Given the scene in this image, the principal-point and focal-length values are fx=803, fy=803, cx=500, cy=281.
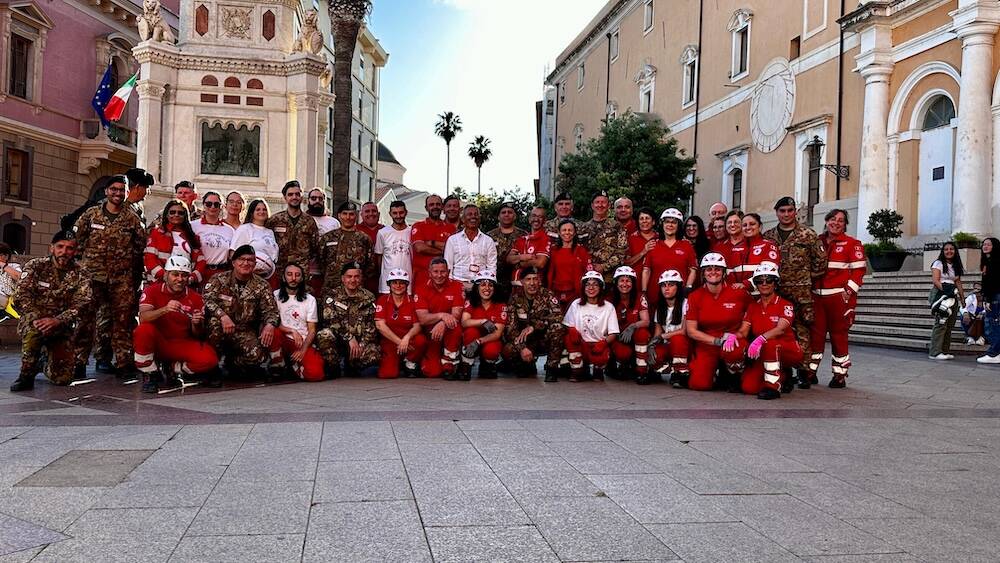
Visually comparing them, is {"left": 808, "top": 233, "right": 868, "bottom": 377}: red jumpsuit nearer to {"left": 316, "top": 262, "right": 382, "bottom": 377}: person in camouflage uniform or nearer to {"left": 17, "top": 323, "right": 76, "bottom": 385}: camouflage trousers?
{"left": 316, "top": 262, "right": 382, "bottom": 377}: person in camouflage uniform

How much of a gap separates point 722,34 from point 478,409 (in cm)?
2846

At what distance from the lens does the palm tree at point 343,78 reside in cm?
1917

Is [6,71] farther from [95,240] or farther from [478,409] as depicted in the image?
[478,409]

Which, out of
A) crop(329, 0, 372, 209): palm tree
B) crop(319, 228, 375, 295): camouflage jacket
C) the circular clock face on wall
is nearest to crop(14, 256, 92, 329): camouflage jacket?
crop(319, 228, 375, 295): camouflage jacket

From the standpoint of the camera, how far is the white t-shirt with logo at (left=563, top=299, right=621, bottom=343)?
32.0 ft

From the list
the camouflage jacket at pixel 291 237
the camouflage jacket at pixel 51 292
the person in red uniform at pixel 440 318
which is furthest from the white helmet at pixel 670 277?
the camouflage jacket at pixel 51 292

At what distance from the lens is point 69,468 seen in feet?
16.0

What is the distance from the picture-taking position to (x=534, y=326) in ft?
32.5

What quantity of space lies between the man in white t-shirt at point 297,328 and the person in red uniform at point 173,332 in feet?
2.70

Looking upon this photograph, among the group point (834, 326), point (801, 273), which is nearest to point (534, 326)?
point (801, 273)

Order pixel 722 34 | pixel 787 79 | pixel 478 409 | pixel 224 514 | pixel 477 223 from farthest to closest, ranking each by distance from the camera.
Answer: pixel 722 34 < pixel 787 79 < pixel 477 223 < pixel 478 409 < pixel 224 514

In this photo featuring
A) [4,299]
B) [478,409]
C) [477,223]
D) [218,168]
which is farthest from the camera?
[218,168]

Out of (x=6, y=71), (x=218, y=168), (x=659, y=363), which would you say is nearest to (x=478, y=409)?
(x=659, y=363)

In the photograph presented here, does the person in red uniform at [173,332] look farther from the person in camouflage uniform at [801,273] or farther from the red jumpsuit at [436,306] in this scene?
the person in camouflage uniform at [801,273]
